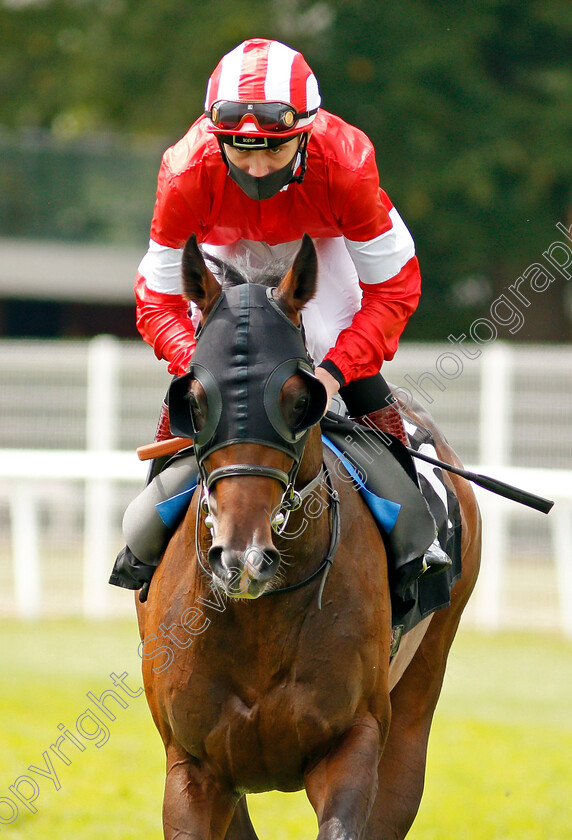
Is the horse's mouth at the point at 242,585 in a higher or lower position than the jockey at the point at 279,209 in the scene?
lower

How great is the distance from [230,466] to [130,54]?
53.2 feet

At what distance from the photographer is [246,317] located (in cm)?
347

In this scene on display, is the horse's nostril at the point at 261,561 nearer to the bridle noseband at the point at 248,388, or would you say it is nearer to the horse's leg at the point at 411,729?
the bridle noseband at the point at 248,388

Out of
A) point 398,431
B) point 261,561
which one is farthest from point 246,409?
point 398,431

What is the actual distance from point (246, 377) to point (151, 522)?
37.6 inches

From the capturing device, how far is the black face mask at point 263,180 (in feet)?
13.0

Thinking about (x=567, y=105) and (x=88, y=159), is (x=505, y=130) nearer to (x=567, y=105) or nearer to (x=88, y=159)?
(x=567, y=105)

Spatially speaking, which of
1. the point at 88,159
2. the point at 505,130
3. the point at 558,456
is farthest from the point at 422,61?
the point at 558,456

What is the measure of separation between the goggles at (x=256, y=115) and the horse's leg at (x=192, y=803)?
6.12 ft

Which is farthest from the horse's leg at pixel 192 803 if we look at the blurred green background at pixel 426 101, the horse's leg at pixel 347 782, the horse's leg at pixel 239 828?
the blurred green background at pixel 426 101

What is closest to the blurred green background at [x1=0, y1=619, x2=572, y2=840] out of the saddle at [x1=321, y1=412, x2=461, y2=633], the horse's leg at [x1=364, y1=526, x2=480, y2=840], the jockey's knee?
the horse's leg at [x1=364, y1=526, x2=480, y2=840]

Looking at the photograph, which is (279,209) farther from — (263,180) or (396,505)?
(396,505)

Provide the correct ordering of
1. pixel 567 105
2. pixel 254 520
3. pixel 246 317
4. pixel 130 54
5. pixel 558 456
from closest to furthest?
pixel 254 520
pixel 246 317
pixel 558 456
pixel 567 105
pixel 130 54

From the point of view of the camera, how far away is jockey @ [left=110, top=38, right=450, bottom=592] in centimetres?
392
